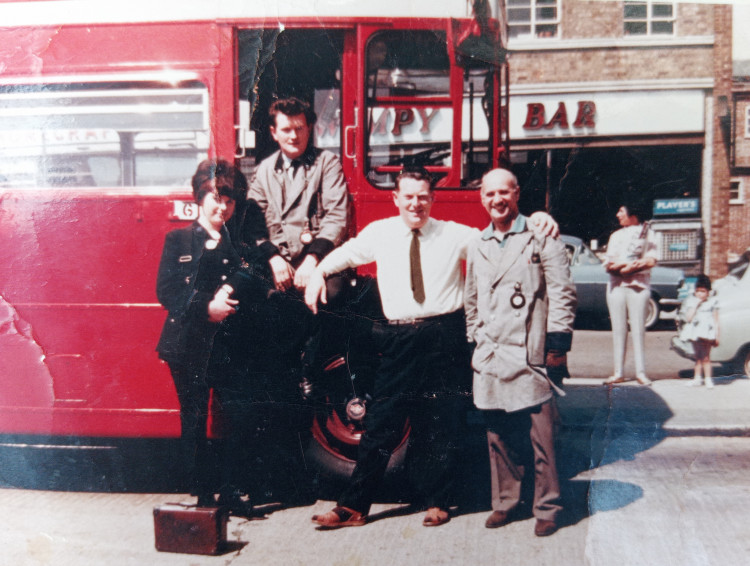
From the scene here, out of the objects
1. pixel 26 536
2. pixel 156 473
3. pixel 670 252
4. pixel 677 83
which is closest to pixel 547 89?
pixel 677 83

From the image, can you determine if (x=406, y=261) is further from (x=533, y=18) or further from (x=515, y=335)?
(x=533, y=18)

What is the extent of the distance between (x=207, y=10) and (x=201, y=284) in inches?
63.8

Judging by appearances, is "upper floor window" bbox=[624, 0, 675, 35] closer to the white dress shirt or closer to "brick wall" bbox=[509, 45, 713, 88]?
"brick wall" bbox=[509, 45, 713, 88]

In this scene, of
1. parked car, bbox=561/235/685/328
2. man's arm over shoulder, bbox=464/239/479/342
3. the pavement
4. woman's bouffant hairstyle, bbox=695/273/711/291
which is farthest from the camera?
parked car, bbox=561/235/685/328

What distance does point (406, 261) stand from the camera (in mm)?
3938

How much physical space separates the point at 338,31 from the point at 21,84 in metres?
1.94

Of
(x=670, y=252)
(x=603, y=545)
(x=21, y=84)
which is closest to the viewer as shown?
(x=603, y=545)

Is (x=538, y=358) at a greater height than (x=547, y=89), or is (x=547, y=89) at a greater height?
(x=547, y=89)

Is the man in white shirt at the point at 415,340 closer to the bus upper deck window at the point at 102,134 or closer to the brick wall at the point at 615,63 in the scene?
the bus upper deck window at the point at 102,134

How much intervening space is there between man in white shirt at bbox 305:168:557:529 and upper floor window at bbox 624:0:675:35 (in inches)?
67.6

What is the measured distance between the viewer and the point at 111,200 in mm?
4219

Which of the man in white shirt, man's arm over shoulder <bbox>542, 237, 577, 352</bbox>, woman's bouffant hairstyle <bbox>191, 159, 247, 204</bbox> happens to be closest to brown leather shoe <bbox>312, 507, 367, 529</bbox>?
the man in white shirt

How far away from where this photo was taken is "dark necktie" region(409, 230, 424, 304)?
3898 millimetres

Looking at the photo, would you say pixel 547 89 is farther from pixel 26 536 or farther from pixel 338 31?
pixel 26 536
